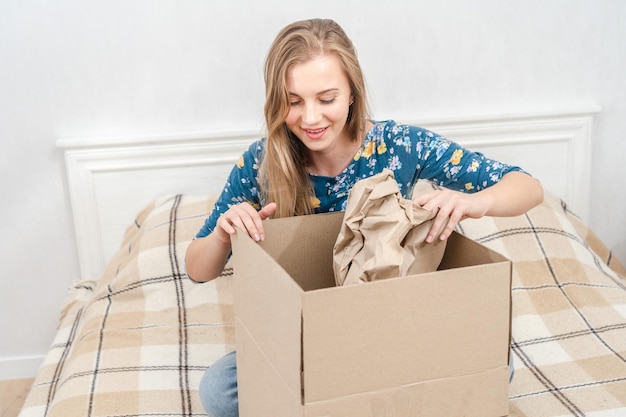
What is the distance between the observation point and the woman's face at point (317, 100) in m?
1.20

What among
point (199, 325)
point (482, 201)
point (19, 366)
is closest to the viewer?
point (482, 201)

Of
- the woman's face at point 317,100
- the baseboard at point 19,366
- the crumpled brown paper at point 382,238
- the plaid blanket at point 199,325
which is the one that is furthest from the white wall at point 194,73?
the crumpled brown paper at point 382,238

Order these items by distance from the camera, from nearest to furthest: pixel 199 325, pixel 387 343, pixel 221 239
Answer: pixel 387 343 < pixel 221 239 < pixel 199 325

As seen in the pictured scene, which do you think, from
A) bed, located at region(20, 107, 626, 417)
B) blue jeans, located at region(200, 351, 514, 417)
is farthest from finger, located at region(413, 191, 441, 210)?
bed, located at region(20, 107, 626, 417)

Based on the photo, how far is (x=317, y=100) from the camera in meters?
1.21

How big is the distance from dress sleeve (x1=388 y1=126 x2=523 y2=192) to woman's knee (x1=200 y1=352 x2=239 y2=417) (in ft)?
1.61

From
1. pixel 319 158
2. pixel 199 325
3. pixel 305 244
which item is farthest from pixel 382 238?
pixel 199 325

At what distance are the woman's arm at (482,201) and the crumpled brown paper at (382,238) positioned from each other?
0.01 metres

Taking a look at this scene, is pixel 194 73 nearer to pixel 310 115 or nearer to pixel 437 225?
pixel 310 115

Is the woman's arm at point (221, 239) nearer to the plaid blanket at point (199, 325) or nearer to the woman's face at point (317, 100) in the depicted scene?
the woman's face at point (317, 100)

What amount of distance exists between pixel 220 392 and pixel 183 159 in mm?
924

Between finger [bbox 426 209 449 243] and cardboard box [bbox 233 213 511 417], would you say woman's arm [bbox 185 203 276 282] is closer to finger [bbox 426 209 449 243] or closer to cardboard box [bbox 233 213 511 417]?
cardboard box [bbox 233 213 511 417]

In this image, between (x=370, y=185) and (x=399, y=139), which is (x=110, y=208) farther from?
(x=370, y=185)

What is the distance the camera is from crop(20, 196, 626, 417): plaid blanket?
1.38 m
